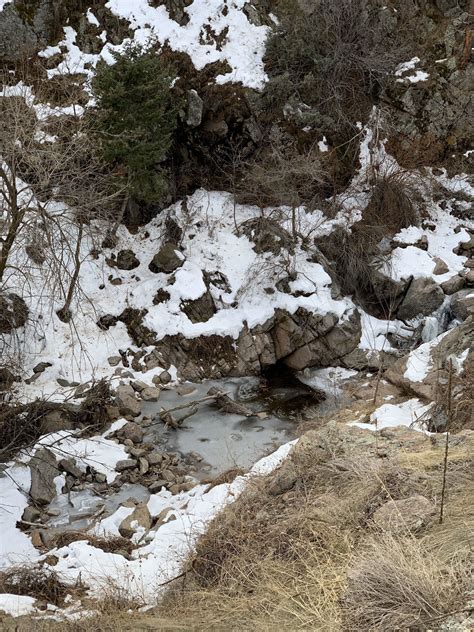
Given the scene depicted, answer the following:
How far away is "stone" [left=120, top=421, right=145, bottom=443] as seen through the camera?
956 cm

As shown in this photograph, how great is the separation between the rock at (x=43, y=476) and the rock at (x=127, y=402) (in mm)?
1853

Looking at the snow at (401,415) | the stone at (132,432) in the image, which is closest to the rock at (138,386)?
the stone at (132,432)

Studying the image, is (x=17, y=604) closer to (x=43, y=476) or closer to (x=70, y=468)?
(x=43, y=476)

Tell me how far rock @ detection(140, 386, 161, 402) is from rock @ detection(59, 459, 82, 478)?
7.75 feet

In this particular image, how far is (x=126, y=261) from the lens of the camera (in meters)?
13.2

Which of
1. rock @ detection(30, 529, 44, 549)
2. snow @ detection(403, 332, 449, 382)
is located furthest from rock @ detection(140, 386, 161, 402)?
snow @ detection(403, 332, 449, 382)

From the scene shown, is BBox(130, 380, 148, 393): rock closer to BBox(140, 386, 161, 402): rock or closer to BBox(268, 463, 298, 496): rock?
BBox(140, 386, 161, 402): rock

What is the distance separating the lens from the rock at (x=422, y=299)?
41.6ft

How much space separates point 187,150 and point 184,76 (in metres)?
1.79

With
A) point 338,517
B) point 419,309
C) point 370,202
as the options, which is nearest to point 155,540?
point 338,517

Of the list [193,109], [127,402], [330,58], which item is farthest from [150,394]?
[330,58]

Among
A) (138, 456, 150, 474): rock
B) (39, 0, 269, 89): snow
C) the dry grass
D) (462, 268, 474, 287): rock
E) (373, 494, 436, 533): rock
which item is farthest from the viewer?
(39, 0, 269, 89): snow

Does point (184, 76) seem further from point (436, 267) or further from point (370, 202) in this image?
point (436, 267)

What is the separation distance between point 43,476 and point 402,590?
639cm
